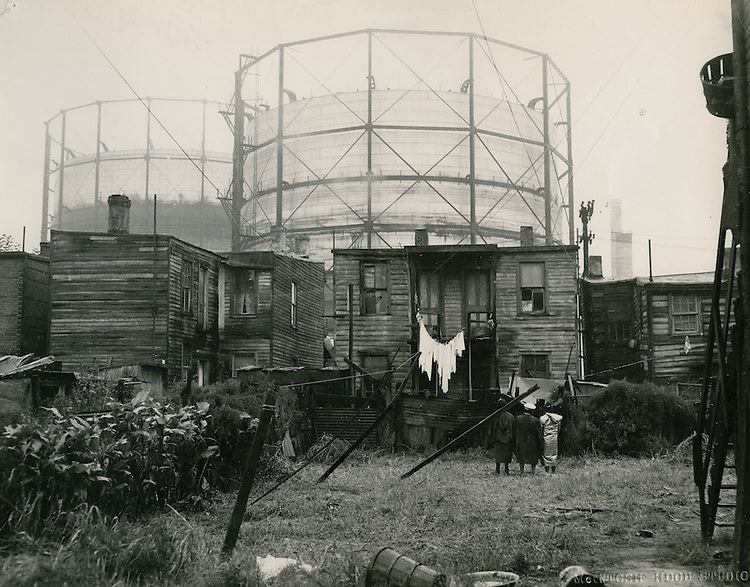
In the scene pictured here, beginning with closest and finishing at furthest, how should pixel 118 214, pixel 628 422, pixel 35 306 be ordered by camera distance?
pixel 628 422
pixel 118 214
pixel 35 306

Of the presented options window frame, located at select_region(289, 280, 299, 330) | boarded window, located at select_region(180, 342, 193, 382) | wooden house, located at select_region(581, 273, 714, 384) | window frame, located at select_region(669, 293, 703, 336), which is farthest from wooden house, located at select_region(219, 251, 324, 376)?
window frame, located at select_region(669, 293, 703, 336)

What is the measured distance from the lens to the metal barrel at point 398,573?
646 cm

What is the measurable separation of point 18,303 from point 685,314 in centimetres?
2550

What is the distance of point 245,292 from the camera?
30.8m

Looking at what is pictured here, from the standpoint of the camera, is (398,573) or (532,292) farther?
(532,292)

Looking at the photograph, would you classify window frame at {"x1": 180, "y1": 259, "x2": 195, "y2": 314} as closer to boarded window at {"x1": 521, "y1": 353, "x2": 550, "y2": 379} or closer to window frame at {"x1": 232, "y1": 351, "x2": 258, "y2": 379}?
window frame at {"x1": 232, "y1": 351, "x2": 258, "y2": 379}

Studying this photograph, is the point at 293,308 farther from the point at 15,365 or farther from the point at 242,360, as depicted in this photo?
the point at 15,365

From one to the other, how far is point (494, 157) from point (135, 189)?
25.4 m

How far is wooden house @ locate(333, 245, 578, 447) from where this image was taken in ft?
89.4

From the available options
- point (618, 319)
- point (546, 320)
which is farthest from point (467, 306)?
point (618, 319)

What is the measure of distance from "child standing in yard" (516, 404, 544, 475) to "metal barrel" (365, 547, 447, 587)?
421 inches

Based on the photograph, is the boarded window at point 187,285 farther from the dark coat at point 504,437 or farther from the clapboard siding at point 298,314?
the dark coat at point 504,437

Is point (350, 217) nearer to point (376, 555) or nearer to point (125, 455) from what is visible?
point (125, 455)

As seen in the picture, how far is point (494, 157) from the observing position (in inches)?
1666
